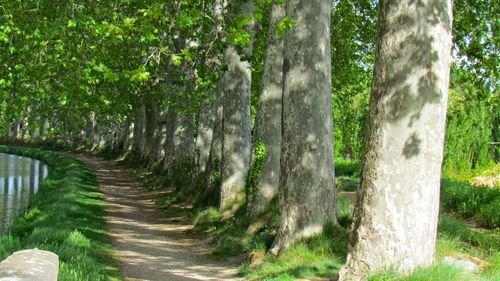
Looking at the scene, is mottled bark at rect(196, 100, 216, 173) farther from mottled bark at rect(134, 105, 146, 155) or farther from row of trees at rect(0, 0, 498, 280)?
mottled bark at rect(134, 105, 146, 155)

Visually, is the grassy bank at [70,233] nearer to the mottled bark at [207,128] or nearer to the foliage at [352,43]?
the mottled bark at [207,128]

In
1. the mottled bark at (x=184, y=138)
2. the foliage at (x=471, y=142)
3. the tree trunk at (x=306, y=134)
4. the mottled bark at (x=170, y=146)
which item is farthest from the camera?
the mottled bark at (x=170, y=146)

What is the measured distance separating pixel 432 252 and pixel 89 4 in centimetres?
1033

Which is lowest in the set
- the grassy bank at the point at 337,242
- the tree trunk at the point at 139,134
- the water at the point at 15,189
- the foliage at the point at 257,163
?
the water at the point at 15,189

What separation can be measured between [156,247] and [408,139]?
7.56 metres

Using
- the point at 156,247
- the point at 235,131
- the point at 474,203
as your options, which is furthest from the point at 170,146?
the point at 474,203

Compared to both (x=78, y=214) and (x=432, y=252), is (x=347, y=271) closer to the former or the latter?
(x=432, y=252)

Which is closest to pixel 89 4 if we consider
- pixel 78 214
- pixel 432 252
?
pixel 78 214

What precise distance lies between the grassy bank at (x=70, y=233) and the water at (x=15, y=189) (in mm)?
944

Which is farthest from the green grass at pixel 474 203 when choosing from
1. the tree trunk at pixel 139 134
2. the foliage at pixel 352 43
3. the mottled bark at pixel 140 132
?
the tree trunk at pixel 139 134

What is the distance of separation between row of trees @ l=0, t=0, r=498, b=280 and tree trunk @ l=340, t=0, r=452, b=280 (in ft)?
0.04

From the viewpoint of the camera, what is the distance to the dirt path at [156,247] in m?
10.0

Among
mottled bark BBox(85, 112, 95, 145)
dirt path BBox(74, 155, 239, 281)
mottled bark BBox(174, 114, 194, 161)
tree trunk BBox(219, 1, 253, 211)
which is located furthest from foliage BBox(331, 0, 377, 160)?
mottled bark BBox(85, 112, 95, 145)

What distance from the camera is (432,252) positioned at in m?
6.37
